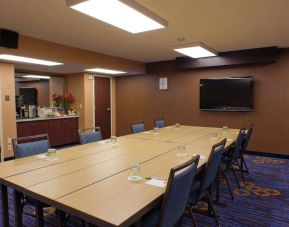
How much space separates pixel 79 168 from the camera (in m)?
1.97

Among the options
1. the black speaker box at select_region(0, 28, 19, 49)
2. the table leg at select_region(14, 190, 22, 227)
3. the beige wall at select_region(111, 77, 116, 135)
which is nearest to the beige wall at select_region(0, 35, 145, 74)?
the black speaker box at select_region(0, 28, 19, 49)

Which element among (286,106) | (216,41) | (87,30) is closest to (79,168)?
(87,30)

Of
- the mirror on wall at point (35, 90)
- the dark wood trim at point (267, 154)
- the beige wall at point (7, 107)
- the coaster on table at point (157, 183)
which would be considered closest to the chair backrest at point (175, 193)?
the coaster on table at point (157, 183)

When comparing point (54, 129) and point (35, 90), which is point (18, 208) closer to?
point (54, 129)

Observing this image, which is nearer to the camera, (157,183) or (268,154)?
(157,183)

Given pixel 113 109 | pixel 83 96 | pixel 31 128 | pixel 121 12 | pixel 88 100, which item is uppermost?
pixel 121 12

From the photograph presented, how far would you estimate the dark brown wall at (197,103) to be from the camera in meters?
4.91

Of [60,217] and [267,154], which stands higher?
[60,217]

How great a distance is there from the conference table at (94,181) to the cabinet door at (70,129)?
11.9 feet

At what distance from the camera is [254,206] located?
279 cm

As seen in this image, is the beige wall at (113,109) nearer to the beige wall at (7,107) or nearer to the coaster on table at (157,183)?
the beige wall at (7,107)

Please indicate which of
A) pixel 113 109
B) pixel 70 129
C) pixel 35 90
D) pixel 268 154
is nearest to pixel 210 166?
pixel 268 154

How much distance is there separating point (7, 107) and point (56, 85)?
2350 mm

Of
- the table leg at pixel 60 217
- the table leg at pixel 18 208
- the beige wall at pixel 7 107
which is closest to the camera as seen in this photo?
the table leg at pixel 60 217
